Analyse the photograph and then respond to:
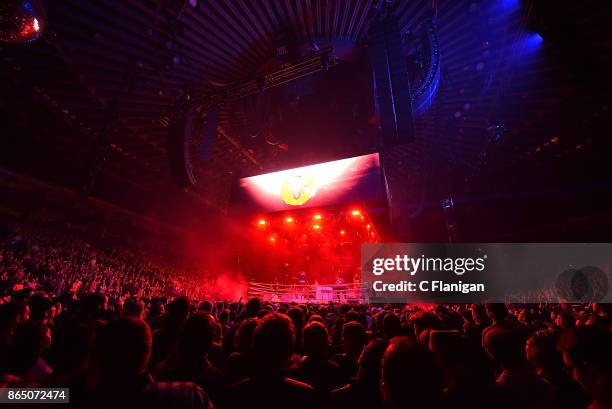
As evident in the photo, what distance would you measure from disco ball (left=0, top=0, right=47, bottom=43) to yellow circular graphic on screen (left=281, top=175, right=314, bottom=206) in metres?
4.51

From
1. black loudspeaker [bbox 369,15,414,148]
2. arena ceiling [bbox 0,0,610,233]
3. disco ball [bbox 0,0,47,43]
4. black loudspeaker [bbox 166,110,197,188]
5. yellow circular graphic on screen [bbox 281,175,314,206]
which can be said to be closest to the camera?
disco ball [bbox 0,0,47,43]

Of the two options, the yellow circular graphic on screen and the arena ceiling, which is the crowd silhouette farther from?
the arena ceiling

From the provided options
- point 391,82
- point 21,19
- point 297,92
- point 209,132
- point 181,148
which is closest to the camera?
point 21,19

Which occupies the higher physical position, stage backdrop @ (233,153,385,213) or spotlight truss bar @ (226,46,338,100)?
spotlight truss bar @ (226,46,338,100)

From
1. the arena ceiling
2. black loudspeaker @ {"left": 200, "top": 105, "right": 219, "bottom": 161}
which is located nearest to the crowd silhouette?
black loudspeaker @ {"left": 200, "top": 105, "right": 219, "bottom": 161}

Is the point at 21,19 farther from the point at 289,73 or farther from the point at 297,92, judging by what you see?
the point at 297,92

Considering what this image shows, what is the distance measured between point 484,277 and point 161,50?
→ 15280 mm

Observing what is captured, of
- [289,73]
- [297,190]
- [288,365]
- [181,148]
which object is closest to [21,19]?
[181,148]

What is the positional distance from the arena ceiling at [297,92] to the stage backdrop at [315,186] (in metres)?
0.59

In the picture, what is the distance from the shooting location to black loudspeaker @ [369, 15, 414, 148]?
154 inches

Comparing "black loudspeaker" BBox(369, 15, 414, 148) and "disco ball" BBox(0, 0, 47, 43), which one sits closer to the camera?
"disco ball" BBox(0, 0, 47, 43)

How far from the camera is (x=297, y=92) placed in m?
6.18

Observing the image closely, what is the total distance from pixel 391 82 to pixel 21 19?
4532 mm

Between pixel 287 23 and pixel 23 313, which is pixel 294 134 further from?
pixel 23 313
